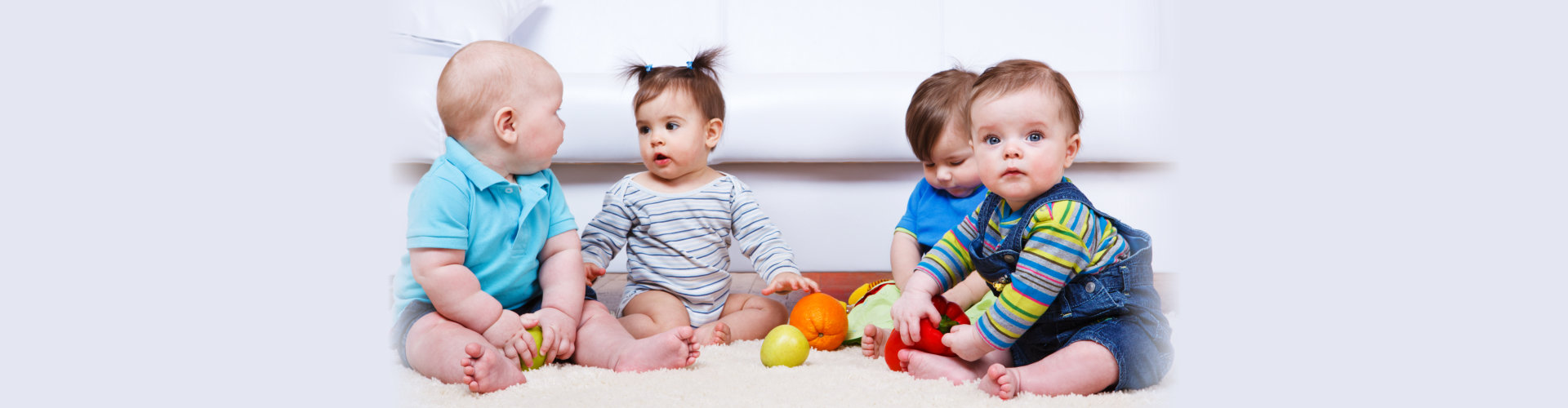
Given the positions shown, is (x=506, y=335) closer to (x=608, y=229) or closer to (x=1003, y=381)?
(x=608, y=229)

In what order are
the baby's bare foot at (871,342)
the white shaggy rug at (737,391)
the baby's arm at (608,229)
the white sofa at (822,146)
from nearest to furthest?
1. the white shaggy rug at (737,391)
2. the baby's bare foot at (871,342)
3. the baby's arm at (608,229)
4. the white sofa at (822,146)

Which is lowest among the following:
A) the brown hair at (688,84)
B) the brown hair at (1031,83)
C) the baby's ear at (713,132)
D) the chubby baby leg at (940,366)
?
the chubby baby leg at (940,366)

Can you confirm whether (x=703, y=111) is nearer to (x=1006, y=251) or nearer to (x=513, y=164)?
(x=513, y=164)

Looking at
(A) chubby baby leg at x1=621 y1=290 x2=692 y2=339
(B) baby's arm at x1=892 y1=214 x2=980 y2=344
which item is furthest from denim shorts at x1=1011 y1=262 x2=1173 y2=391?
(A) chubby baby leg at x1=621 y1=290 x2=692 y2=339

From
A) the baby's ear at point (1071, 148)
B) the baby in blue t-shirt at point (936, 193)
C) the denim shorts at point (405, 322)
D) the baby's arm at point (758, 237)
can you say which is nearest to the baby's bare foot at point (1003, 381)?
the baby's ear at point (1071, 148)

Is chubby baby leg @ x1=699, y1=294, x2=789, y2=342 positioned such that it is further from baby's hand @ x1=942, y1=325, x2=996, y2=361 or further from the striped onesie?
baby's hand @ x1=942, y1=325, x2=996, y2=361

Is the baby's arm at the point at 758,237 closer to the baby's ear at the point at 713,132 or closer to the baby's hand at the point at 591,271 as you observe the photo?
the baby's ear at the point at 713,132

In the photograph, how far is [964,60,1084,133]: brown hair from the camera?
865mm

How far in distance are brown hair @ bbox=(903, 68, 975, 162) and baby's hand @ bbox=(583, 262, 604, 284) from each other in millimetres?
480

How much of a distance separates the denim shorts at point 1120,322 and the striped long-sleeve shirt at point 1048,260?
0.02 m

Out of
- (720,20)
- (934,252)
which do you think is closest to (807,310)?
(934,252)

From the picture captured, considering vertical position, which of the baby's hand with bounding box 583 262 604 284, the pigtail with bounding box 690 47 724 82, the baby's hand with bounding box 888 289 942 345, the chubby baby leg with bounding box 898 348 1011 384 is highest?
the pigtail with bounding box 690 47 724 82

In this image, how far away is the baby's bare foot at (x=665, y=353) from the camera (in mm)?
922

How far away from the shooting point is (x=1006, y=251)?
898mm
